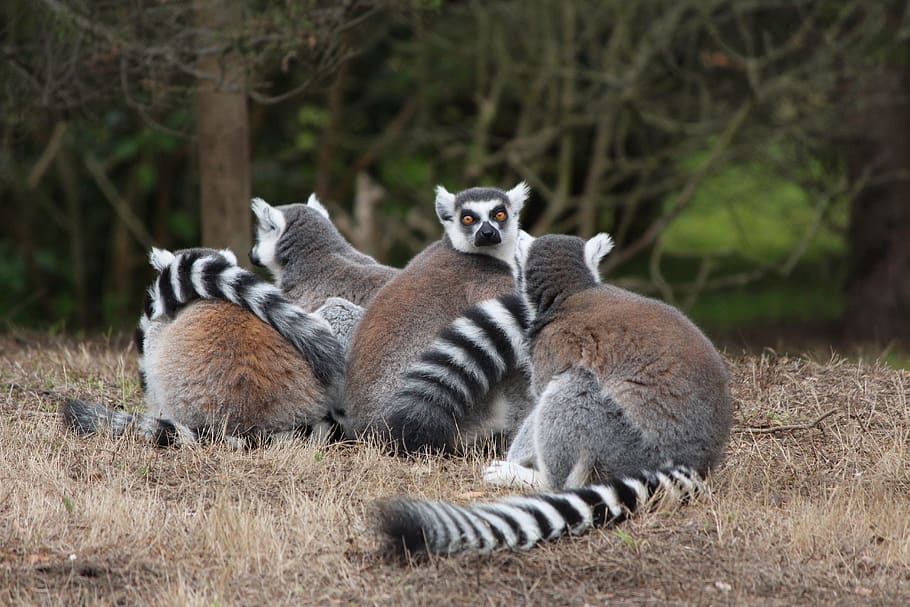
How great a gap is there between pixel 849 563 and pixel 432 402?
1831 mm

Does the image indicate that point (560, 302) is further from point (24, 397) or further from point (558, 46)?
point (558, 46)

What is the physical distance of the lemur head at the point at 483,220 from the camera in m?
5.24

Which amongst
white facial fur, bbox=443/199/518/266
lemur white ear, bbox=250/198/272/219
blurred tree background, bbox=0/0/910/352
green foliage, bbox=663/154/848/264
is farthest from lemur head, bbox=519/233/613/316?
green foliage, bbox=663/154/848/264

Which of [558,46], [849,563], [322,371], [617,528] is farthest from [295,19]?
[558,46]

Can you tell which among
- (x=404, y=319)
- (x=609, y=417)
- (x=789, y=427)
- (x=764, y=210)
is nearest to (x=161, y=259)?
(x=404, y=319)

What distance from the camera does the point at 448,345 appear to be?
4.63 metres

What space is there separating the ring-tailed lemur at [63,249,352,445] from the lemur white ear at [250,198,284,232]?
32.4 inches

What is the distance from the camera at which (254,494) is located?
13.2ft

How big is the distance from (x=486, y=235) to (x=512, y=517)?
1.98 m

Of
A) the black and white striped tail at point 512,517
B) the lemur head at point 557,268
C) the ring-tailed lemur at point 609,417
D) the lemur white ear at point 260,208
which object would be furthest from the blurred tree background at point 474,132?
the black and white striped tail at point 512,517

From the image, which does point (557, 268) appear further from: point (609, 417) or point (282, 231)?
point (282, 231)

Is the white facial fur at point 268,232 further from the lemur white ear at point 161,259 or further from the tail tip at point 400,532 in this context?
the tail tip at point 400,532

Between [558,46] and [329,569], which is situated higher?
[558,46]

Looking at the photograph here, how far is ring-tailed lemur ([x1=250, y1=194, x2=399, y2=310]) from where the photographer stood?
18.6 ft
